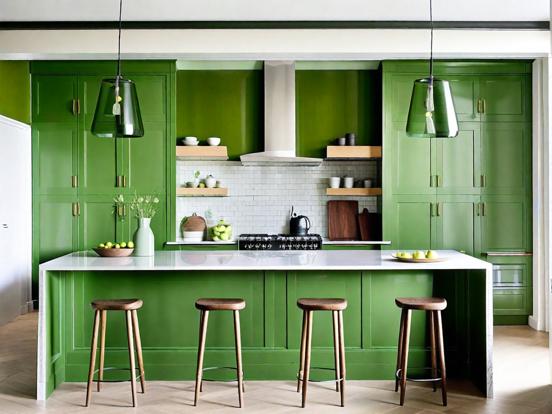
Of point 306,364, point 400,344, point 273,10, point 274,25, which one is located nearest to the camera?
point 306,364

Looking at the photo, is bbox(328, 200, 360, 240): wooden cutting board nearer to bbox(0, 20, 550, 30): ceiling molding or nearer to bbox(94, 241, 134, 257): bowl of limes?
bbox(0, 20, 550, 30): ceiling molding

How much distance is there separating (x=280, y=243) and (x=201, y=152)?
1.35 metres

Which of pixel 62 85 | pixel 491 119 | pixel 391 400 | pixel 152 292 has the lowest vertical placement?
pixel 391 400

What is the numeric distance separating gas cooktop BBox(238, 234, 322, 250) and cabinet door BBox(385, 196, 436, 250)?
79 centimetres

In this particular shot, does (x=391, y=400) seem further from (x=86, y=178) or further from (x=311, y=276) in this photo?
(x=86, y=178)

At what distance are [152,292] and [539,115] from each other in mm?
4380

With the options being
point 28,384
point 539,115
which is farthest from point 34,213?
point 539,115

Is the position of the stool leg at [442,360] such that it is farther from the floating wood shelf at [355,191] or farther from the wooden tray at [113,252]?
the floating wood shelf at [355,191]

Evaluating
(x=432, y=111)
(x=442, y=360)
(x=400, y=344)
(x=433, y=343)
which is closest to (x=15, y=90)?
(x=432, y=111)

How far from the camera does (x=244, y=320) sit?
14.3ft

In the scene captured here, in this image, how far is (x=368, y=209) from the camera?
7094 mm

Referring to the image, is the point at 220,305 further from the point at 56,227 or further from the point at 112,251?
the point at 56,227

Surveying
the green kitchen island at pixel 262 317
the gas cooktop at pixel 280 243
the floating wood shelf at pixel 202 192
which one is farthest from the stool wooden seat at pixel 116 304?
the floating wood shelf at pixel 202 192

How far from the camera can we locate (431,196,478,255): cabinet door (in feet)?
21.1
